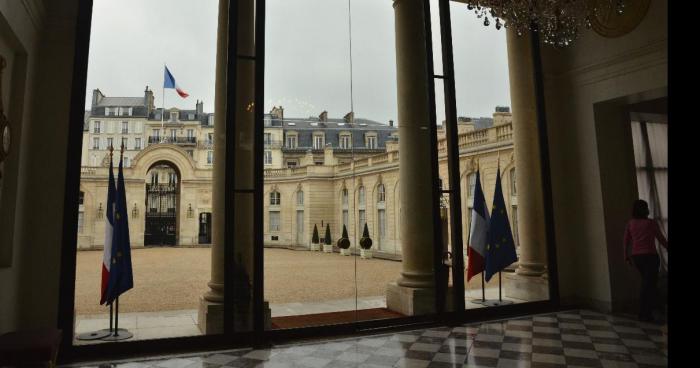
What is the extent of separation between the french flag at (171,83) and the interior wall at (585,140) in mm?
4827

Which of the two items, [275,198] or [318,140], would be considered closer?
[275,198]

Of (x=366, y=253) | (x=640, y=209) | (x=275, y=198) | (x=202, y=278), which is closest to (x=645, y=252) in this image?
(x=640, y=209)

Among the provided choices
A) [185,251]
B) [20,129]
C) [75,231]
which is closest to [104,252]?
[75,231]

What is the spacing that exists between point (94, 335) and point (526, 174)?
555 centimetres

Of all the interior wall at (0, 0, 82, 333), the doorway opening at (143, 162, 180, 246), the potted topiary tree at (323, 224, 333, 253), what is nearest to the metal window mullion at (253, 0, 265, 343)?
the doorway opening at (143, 162, 180, 246)

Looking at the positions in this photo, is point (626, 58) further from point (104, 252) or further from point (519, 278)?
point (104, 252)

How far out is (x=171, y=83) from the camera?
462cm

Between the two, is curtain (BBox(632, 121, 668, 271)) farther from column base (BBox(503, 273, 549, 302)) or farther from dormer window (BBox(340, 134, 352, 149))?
dormer window (BBox(340, 134, 352, 149))

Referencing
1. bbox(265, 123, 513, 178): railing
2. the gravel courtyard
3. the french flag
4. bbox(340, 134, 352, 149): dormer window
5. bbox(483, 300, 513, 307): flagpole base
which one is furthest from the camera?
bbox(483, 300, 513, 307): flagpole base

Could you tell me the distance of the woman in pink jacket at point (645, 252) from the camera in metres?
5.03

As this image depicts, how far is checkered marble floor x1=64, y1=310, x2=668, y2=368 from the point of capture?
377cm

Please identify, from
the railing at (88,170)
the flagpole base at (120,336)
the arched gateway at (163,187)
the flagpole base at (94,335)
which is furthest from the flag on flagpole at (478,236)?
the railing at (88,170)

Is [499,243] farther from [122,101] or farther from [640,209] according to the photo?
[122,101]

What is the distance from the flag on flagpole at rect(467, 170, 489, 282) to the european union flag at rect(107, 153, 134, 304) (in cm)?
402
